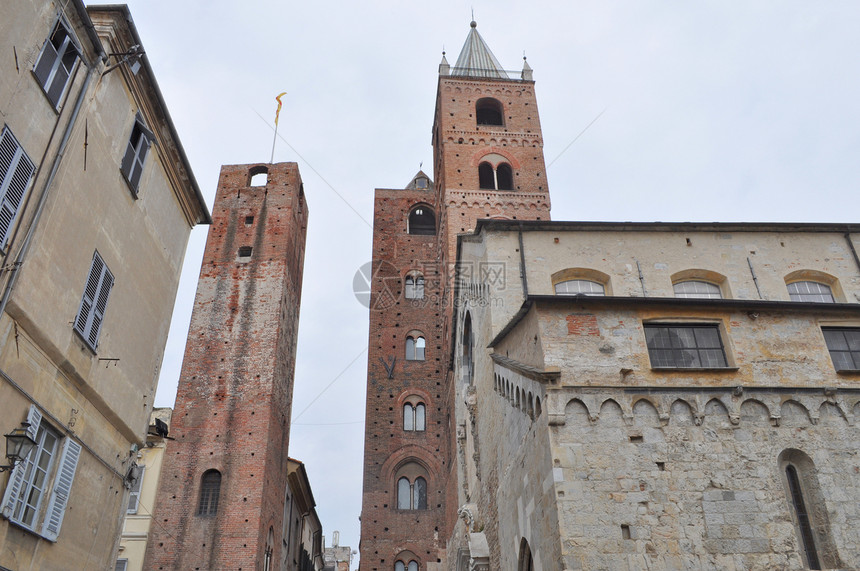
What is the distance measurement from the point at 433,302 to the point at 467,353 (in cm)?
1448

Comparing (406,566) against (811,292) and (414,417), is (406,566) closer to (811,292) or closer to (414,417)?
(414,417)

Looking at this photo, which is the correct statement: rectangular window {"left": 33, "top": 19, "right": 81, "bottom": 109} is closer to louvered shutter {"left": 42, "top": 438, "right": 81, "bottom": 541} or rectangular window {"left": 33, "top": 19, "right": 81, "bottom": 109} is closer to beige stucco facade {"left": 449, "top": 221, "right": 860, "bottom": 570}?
louvered shutter {"left": 42, "top": 438, "right": 81, "bottom": 541}

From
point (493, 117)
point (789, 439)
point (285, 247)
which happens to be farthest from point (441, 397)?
point (789, 439)

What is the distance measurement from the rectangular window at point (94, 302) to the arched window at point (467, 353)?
32.0ft

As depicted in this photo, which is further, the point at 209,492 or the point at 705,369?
the point at 209,492

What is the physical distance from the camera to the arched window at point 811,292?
14.8 meters

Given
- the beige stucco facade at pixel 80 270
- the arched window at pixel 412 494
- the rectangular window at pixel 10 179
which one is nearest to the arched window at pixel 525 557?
the beige stucco facade at pixel 80 270

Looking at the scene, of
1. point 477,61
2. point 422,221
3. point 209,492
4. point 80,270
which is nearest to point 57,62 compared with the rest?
point 80,270

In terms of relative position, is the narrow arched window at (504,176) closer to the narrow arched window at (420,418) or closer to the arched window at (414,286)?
the arched window at (414,286)

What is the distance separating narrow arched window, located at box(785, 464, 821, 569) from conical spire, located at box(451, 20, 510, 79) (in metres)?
26.1

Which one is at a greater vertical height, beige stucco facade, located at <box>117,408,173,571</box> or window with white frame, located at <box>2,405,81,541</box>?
beige stucco facade, located at <box>117,408,173,571</box>

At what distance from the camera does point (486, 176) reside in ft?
97.1

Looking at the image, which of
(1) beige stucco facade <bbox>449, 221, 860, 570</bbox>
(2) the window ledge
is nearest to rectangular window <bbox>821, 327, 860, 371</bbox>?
(1) beige stucco facade <bbox>449, 221, 860, 570</bbox>

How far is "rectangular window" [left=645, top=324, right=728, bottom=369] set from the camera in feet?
32.6
